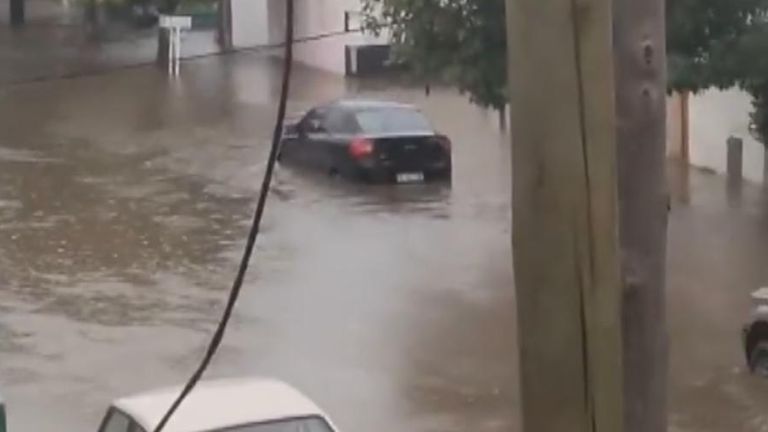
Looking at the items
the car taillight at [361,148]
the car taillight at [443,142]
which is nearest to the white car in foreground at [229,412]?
the car taillight at [361,148]

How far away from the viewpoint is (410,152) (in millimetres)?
25594

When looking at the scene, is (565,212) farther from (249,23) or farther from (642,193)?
(249,23)

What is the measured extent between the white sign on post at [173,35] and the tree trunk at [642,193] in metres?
37.6

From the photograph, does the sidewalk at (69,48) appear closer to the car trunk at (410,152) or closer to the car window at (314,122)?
the car window at (314,122)

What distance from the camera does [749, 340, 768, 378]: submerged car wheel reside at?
1426 cm

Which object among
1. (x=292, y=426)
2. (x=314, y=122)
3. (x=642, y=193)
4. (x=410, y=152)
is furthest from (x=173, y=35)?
(x=642, y=193)

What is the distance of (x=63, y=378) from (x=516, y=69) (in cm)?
1226

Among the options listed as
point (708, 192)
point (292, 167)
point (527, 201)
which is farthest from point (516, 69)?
point (292, 167)

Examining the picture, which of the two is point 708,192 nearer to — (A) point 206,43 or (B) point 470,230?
(B) point 470,230

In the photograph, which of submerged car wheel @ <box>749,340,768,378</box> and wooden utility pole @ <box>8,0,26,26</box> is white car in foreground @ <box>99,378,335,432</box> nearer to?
submerged car wheel @ <box>749,340,768,378</box>

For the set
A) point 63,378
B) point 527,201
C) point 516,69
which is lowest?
point 63,378

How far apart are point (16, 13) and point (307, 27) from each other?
13300mm

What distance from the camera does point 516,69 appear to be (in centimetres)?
324

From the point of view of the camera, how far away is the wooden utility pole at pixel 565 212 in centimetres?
322
